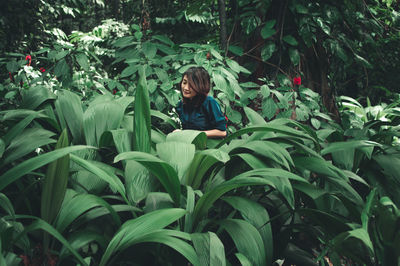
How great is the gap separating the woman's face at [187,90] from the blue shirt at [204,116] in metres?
0.10

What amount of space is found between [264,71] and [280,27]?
397 millimetres

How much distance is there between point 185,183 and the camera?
1.42 meters

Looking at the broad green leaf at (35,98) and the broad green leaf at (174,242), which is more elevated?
the broad green leaf at (35,98)

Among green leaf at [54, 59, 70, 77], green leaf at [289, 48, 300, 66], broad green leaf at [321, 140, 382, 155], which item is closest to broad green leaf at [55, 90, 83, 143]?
green leaf at [54, 59, 70, 77]

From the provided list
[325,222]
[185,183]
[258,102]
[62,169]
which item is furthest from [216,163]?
[258,102]

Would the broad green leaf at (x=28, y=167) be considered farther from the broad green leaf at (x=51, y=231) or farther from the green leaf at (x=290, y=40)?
the green leaf at (x=290, y=40)

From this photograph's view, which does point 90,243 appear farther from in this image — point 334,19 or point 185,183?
point 334,19

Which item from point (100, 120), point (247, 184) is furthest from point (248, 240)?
point (100, 120)

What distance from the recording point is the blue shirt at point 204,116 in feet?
7.77

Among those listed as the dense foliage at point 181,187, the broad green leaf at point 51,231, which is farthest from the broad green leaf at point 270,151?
the broad green leaf at point 51,231

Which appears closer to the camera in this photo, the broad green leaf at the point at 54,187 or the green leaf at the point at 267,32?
the broad green leaf at the point at 54,187

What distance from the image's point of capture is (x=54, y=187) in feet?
3.87

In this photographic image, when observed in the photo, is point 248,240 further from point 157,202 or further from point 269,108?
point 269,108

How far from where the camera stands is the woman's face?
7.70 ft
